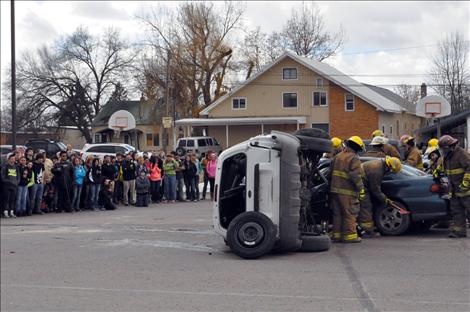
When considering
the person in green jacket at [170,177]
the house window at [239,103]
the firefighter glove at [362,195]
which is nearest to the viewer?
the firefighter glove at [362,195]

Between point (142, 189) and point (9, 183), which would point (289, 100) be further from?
point (9, 183)

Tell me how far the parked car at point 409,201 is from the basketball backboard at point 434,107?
10.6 m

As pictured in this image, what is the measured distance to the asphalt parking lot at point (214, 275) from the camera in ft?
26.4

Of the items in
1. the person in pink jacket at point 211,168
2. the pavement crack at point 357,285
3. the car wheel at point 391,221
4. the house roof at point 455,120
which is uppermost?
the house roof at point 455,120

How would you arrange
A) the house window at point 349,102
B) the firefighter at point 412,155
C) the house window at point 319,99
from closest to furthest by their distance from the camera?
the firefighter at point 412,155, the house window at point 349,102, the house window at point 319,99

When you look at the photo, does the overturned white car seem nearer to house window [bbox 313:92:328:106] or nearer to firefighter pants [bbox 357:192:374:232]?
firefighter pants [bbox 357:192:374:232]

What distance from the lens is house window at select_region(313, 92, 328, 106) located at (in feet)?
177

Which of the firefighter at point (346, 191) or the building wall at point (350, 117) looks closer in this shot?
the firefighter at point (346, 191)

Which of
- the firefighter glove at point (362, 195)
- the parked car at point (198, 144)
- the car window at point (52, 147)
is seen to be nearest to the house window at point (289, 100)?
the parked car at point (198, 144)

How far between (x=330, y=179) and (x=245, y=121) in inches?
1596

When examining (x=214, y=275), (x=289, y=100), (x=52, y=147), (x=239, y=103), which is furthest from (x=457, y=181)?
(x=239, y=103)

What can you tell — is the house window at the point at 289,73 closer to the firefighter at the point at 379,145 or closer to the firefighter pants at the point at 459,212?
the firefighter at the point at 379,145

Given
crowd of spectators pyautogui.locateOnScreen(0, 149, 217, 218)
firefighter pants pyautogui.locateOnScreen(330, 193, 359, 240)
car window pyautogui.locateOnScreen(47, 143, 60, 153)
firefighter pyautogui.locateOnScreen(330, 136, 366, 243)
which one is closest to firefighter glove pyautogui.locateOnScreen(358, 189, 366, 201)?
firefighter pyautogui.locateOnScreen(330, 136, 366, 243)

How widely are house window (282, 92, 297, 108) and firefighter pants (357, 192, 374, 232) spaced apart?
42.3m
